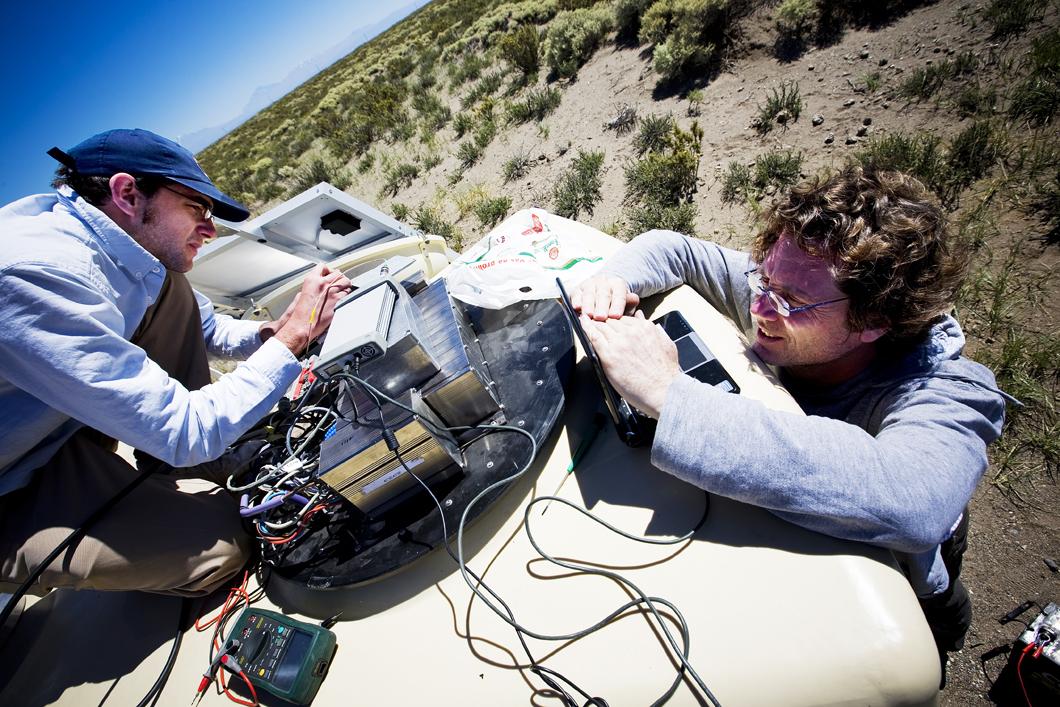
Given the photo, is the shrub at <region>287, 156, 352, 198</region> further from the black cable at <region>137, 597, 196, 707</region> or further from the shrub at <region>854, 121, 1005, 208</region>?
the black cable at <region>137, 597, 196, 707</region>

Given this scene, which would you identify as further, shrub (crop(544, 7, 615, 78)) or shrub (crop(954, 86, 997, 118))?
shrub (crop(544, 7, 615, 78))

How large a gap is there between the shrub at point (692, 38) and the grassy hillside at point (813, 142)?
0.08 feet

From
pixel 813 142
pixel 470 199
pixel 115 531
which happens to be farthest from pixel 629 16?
pixel 115 531

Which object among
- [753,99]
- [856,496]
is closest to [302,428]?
[856,496]

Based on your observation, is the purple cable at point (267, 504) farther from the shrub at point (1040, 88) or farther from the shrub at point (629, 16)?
the shrub at point (629, 16)

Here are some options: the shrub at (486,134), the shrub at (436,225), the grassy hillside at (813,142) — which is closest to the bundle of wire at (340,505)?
the grassy hillside at (813,142)

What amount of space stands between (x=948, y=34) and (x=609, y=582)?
6134 mm

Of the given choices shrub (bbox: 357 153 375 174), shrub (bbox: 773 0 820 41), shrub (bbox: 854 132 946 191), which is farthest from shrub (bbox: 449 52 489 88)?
shrub (bbox: 854 132 946 191)

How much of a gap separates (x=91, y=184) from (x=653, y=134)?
5.29 m

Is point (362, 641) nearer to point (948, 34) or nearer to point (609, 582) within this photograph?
point (609, 582)

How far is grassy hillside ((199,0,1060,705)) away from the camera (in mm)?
2154

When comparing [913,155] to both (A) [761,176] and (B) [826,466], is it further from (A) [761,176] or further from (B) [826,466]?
(B) [826,466]

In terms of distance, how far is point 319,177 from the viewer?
36.2ft

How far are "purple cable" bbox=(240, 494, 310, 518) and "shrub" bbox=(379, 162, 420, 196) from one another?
8.14 m
